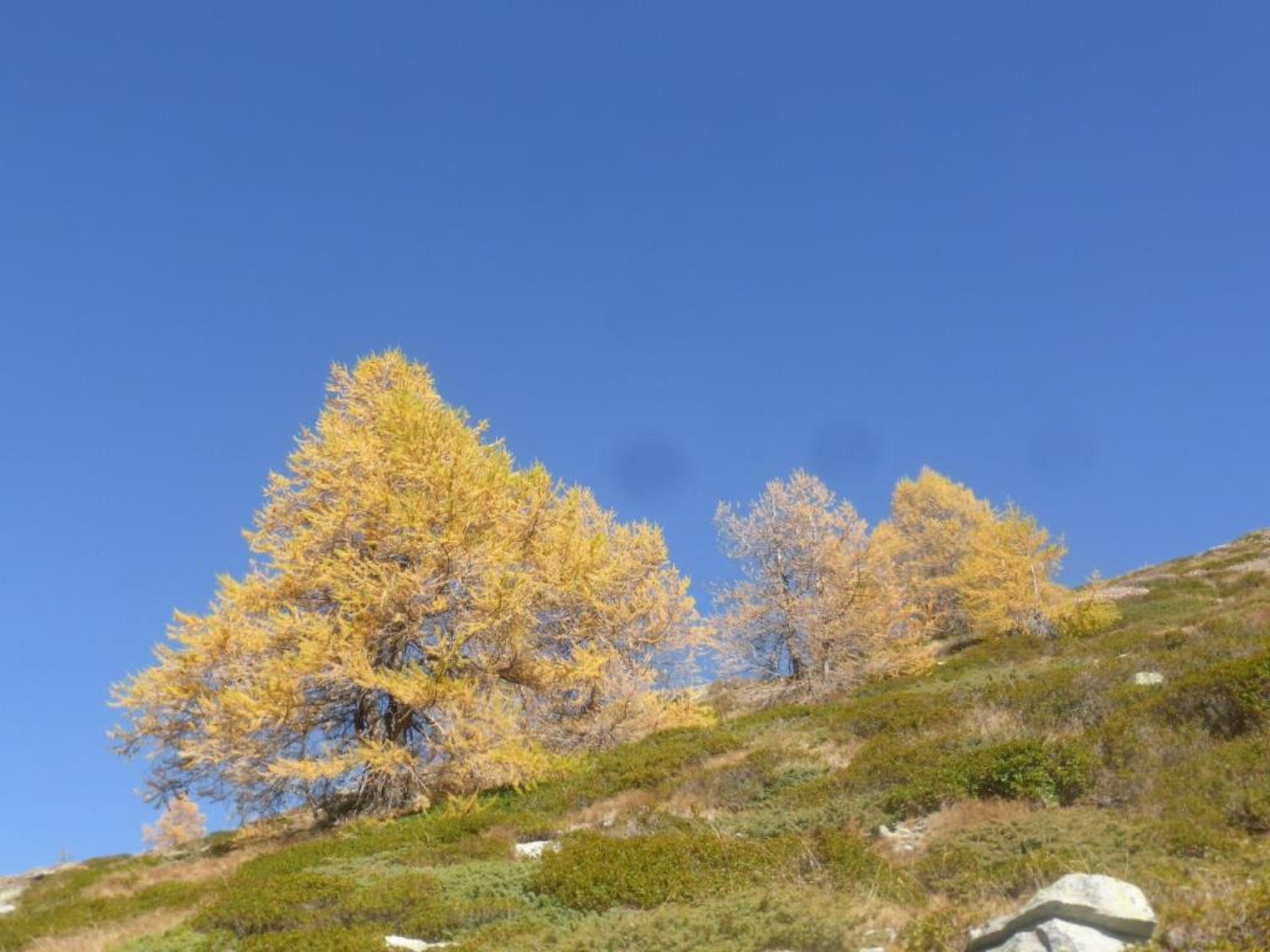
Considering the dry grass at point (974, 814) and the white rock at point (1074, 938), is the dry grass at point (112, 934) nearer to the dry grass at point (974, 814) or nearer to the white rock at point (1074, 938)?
the dry grass at point (974, 814)

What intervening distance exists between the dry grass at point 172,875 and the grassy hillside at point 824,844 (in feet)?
0.36

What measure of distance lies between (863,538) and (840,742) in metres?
15.3

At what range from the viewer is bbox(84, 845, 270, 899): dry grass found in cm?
1419

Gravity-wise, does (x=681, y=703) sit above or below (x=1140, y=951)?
above

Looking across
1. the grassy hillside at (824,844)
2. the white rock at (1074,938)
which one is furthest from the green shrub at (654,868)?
the white rock at (1074,938)

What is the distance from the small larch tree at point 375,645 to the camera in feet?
53.9

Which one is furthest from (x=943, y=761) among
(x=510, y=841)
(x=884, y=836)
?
(x=510, y=841)

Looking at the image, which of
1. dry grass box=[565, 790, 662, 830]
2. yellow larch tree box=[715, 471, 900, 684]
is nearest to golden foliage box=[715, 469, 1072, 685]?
yellow larch tree box=[715, 471, 900, 684]

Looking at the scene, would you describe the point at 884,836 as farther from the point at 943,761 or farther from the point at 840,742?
the point at 840,742

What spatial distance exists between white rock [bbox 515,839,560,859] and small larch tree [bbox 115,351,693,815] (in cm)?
399

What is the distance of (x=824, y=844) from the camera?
8930mm

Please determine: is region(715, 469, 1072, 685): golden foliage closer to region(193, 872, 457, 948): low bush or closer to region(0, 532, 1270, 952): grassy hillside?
region(0, 532, 1270, 952): grassy hillside

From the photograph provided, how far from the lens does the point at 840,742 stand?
1480cm

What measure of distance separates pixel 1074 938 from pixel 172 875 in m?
14.7
